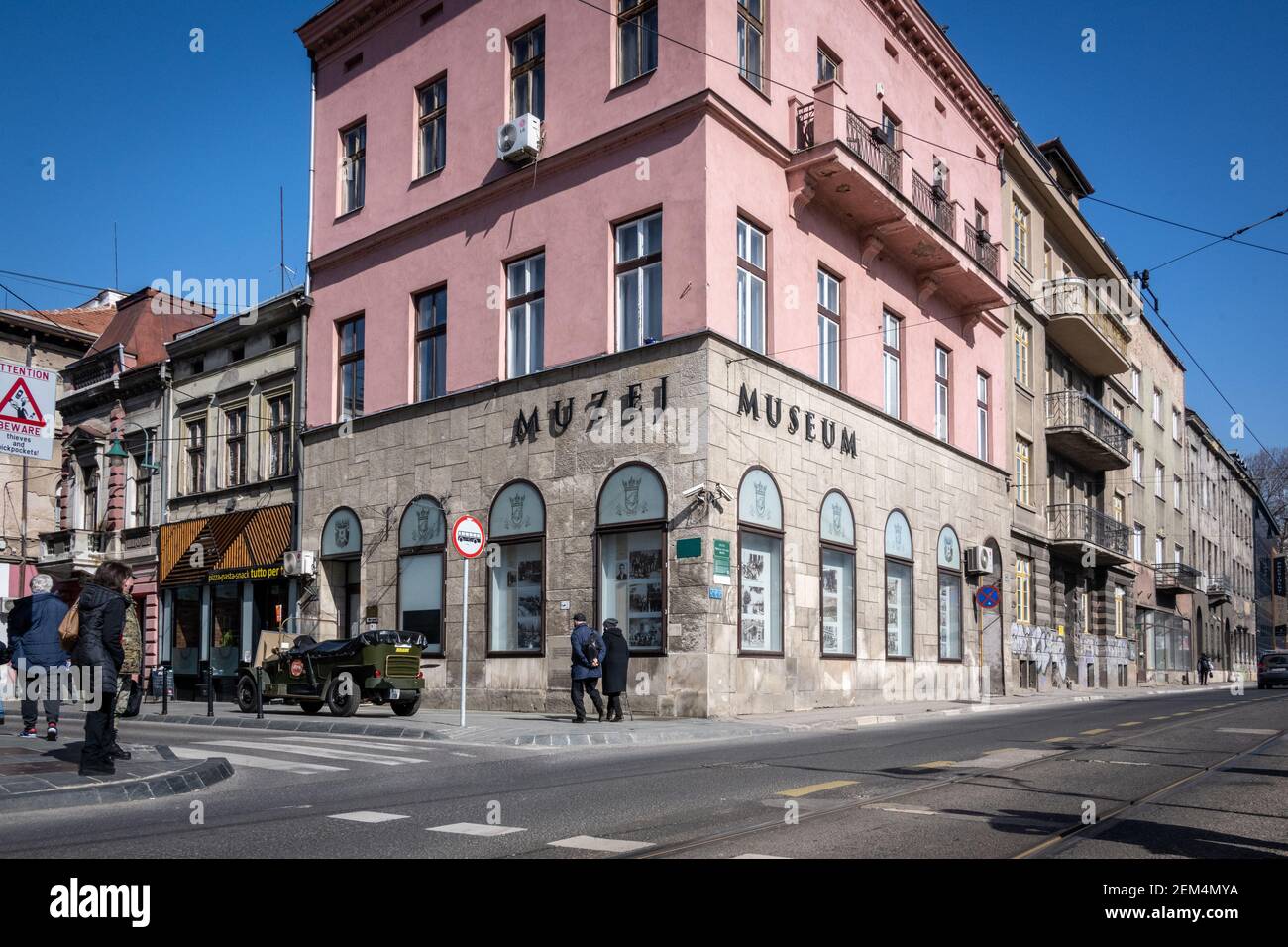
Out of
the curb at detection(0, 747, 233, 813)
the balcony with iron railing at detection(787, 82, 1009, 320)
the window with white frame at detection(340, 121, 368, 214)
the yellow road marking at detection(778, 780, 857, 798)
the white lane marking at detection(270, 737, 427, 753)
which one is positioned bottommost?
the white lane marking at detection(270, 737, 427, 753)

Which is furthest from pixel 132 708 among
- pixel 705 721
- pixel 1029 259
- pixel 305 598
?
pixel 1029 259

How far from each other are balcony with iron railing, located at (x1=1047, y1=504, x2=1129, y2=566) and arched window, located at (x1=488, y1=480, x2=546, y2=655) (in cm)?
2206

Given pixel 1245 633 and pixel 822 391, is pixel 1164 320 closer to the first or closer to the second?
pixel 822 391

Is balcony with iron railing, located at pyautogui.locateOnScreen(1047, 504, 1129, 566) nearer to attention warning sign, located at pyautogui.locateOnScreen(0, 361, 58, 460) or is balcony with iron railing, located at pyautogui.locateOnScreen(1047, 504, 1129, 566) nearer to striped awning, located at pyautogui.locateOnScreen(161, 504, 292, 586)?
striped awning, located at pyautogui.locateOnScreen(161, 504, 292, 586)

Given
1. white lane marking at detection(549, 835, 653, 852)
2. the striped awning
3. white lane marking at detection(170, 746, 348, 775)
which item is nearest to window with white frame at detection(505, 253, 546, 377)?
the striped awning

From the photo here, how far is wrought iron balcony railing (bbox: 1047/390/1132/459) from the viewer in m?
38.7

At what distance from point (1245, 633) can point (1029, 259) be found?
Answer: 176ft

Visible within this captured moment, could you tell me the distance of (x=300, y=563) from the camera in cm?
2725

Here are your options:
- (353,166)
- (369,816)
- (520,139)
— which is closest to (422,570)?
(520,139)

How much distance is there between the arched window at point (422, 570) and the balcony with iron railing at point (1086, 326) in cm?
2345

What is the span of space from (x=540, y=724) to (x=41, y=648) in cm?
731

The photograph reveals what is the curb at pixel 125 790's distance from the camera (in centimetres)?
849
